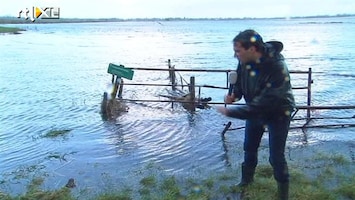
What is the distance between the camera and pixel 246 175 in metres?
5.19

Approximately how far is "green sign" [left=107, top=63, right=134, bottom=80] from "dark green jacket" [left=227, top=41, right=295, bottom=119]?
7439 mm

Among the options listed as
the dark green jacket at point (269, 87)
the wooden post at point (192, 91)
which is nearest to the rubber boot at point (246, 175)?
the dark green jacket at point (269, 87)

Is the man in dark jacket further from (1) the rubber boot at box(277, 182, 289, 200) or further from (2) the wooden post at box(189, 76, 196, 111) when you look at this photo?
(2) the wooden post at box(189, 76, 196, 111)

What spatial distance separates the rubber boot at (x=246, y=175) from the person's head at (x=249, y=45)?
1.67 metres

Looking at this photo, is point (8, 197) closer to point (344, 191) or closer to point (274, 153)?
point (274, 153)

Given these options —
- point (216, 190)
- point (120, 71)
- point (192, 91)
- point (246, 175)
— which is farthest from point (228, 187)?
point (120, 71)

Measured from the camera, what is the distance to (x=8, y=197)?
5.36 m

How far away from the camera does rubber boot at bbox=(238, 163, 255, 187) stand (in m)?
5.12

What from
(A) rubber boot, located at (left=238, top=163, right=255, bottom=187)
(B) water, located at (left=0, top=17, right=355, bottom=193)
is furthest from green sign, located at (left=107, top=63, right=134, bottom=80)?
(A) rubber boot, located at (left=238, top=163, right=255, bottom=187)

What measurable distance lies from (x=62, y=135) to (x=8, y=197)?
13.9 ft

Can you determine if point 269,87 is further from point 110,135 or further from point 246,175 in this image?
point 110,135

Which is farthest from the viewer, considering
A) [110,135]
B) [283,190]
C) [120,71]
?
[120,71]

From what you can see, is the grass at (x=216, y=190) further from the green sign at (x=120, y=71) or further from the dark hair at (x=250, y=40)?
the green sign at (x=120, y=71)

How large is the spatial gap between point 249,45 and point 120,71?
7.81 m
